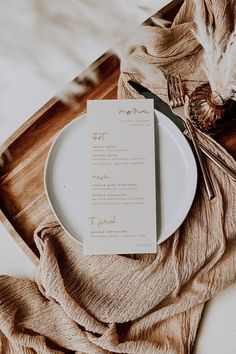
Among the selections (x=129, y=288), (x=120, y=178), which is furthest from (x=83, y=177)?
(x=129, y=288)

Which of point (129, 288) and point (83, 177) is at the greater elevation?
point (83, 177)

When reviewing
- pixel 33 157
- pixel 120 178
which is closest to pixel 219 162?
pixel 120 178

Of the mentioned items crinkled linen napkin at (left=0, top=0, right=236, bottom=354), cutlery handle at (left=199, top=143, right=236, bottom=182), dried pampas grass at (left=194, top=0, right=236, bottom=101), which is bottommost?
crinkled linen napkin at (left=0, top=0, right=236, bottom=354)

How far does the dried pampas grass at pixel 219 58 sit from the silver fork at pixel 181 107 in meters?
0.05

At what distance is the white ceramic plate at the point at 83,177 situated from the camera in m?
0.62

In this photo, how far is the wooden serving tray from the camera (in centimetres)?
65

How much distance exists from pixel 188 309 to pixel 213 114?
0.27m

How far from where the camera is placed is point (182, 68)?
69 centimetres

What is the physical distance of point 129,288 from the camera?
637mm

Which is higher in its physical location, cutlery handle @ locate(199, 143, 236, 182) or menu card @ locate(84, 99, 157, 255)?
menu card @ locate(84, 99, 157, 255)

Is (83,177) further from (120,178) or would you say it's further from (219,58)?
(219,58)

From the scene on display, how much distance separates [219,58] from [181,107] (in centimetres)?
9

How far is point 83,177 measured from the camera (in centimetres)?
64

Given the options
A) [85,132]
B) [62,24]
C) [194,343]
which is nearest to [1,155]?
[85,132]
